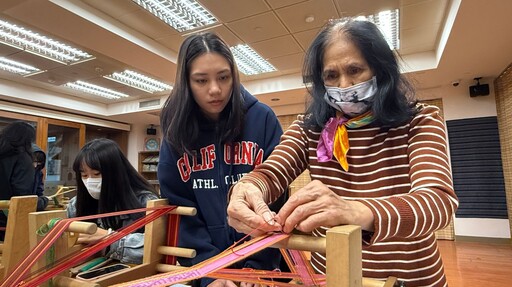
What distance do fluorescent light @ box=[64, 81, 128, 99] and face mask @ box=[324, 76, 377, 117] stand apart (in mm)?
5157

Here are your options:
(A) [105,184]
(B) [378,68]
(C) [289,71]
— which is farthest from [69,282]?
(C) [289,71]

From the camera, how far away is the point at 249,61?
4.16m

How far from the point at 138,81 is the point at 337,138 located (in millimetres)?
4771

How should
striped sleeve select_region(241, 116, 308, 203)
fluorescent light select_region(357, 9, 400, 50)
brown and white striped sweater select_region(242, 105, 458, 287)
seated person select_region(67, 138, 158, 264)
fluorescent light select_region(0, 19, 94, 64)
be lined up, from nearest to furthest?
brown and white striped sweater select_region(242, 105, 458, 287) → striped sleeve select_region(241, 116, 308, 203) → seated person select_region(67, 138, 158, 264) → fluorescent light select_region(357, 9, 400, 50) → fluorescent light select_region(0, 19, 94, 64)

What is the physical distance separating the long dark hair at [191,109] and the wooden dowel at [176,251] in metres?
0.29

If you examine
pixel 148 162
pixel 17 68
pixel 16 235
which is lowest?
pixel 16 235

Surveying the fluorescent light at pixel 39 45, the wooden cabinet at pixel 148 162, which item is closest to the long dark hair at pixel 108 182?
the fluorescent light at pixel 39 45

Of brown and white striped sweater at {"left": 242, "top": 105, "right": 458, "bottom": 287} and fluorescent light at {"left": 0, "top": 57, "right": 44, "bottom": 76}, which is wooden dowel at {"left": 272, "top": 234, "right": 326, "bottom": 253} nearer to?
brown and white striped sweater at {"left": 242, "top": 105, "right": 458, "bottom": 287}

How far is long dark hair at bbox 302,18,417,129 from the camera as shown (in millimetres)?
707

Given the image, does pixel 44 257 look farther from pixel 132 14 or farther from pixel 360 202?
pixel 132 14

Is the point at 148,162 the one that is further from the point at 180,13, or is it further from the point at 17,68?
the point at 180,13

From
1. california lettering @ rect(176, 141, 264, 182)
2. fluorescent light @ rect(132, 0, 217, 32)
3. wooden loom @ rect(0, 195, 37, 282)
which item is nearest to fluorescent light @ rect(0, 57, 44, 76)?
fluorescent light @ rect(132, 0, 217, 32)

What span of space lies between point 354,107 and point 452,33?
2.86 metres

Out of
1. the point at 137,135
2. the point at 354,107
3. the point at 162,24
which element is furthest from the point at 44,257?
the point at 137,135
